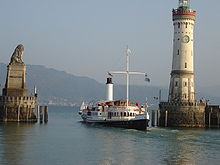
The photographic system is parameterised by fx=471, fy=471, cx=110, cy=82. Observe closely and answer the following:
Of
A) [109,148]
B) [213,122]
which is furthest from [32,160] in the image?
[213,122]

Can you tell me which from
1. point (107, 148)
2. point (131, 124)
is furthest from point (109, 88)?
point (107, 148)

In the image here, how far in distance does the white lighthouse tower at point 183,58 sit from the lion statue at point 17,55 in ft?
107

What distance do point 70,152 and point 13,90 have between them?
140 ft

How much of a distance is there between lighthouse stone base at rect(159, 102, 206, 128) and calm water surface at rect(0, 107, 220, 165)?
1658 centimetres

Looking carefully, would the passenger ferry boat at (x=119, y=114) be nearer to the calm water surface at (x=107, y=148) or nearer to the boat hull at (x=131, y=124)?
the boat hull at (x=131, y=124)

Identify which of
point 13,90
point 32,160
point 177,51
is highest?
point 177,51

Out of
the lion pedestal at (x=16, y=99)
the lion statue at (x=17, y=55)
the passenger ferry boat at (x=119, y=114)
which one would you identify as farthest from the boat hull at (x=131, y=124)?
the lion statue at (x=17, y=55)

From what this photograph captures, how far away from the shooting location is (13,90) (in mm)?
95125

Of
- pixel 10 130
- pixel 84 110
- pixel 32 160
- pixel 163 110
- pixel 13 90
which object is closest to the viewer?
pixel 32 160

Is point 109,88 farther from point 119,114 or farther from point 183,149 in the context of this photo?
point 183,149

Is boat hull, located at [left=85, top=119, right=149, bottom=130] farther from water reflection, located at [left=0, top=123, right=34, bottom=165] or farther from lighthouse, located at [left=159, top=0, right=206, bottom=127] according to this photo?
water reflection, located at [left=0, top=123, right=34, bottom=165]

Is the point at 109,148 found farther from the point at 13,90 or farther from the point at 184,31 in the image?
the point at 184,31

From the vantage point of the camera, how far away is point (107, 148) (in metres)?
60.6

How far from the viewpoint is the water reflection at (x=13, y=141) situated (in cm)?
4940
